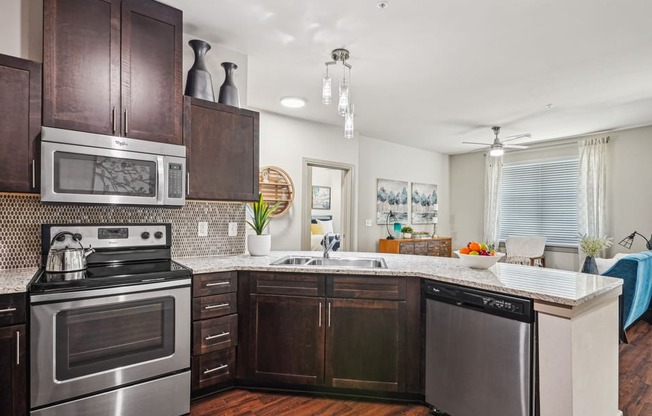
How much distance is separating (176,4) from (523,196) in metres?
6.23

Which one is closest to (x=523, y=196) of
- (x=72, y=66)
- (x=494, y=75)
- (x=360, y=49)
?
(x=494, y=75)

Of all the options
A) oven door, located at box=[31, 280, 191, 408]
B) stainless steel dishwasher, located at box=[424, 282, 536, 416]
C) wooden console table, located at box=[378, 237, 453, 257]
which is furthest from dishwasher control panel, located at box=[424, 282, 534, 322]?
wooden console table, located at box=[378, 237, 453, 257]

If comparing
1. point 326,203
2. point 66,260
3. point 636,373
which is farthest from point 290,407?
point 326,203

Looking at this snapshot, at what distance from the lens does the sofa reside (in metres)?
3.22

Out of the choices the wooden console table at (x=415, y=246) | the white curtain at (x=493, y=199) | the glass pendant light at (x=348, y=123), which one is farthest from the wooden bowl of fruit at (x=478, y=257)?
the white curtain at (x=493, y=199)

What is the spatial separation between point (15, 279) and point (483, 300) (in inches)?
96.5

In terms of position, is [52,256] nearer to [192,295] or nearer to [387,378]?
[192,295]

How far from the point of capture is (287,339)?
7.80ft

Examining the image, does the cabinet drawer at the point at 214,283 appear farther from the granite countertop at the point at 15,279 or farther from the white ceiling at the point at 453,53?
the white ceiling at the point at 453,53

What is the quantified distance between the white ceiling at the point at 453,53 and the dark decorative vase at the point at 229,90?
20cm

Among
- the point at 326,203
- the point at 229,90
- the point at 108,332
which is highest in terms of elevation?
the point at 229,90

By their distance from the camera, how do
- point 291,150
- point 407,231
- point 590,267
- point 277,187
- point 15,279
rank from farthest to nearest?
point 407,231 < point 291,150 < point 277,187 < point 590,267 < point 15,279

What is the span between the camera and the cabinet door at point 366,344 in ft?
7.40

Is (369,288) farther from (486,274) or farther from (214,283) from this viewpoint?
(214,283)
